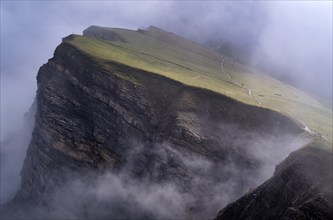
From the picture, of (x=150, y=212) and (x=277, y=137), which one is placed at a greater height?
(x=277, y=137)

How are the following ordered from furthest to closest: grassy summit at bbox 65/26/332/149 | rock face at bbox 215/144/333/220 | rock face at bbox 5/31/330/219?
1. grassy summit at bbox 65/26/332/149
2. rock face at bbox 5/31/330/219
3. rock face at bbox 215/144/333/220

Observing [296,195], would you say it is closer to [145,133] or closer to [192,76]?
[145,133]

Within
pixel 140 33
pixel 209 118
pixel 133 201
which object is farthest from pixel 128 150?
pixel 140 33

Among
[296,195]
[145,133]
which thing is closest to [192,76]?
[145,133]

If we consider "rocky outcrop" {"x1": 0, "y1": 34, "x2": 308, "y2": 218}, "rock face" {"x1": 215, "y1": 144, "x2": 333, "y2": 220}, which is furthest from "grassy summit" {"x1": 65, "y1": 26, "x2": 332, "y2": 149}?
"rock face" {"x1": 215, "y1": 144, "x2": 333, "y2": 220}

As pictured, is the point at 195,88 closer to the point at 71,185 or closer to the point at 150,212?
the point at 150,212

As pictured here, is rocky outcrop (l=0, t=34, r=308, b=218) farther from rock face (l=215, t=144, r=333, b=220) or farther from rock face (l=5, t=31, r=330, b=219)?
rock face (l=215, t=144, r=333, b=220)
